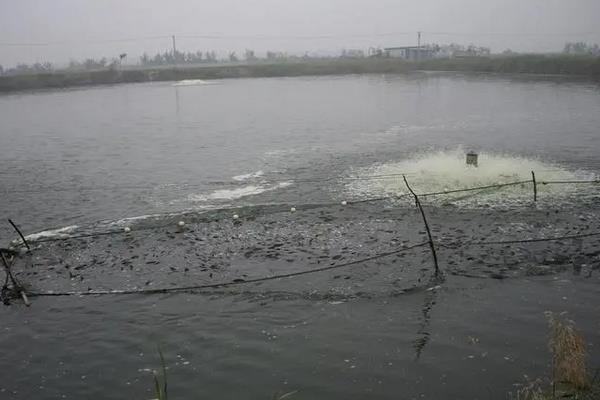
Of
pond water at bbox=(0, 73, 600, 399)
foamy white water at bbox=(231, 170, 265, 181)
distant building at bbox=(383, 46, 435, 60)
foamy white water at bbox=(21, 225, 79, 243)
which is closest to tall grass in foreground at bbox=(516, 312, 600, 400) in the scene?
pond water at bbox=(0, 73, 600, 399)

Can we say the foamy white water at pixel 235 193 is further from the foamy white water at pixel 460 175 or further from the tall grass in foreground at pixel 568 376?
the tall grass in foreground at pixel 568 376

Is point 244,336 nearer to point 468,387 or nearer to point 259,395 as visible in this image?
point 259,395

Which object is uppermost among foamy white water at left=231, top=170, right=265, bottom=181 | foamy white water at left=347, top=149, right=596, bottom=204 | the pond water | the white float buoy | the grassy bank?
the grassy bank

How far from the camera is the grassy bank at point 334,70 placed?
68812mm

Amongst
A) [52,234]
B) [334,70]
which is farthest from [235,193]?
[334,70]

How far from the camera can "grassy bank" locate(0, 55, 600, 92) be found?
6881 cm

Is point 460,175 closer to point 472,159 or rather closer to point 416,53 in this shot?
point 472,159

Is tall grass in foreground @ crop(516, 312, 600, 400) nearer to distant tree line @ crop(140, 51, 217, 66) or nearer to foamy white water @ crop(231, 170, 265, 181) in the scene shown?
foamy white water @ crop(231, 170, 265, 181)

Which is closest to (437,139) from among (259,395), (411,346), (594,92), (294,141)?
(294,141)

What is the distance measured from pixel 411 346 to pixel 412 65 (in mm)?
86412

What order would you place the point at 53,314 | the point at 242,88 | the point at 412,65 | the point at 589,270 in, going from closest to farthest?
the point at 53,314, the point at 589,270, the point at 242,88, the point at 412,65

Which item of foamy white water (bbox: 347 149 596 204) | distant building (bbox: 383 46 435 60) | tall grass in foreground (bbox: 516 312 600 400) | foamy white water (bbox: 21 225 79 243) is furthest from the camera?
distant building (bbox: 383 46 435 60)

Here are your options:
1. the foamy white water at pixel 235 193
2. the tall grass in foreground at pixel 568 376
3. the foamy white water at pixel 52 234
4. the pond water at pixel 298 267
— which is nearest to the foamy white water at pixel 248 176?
the pond water at pixel 298 267

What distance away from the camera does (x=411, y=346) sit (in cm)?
912
